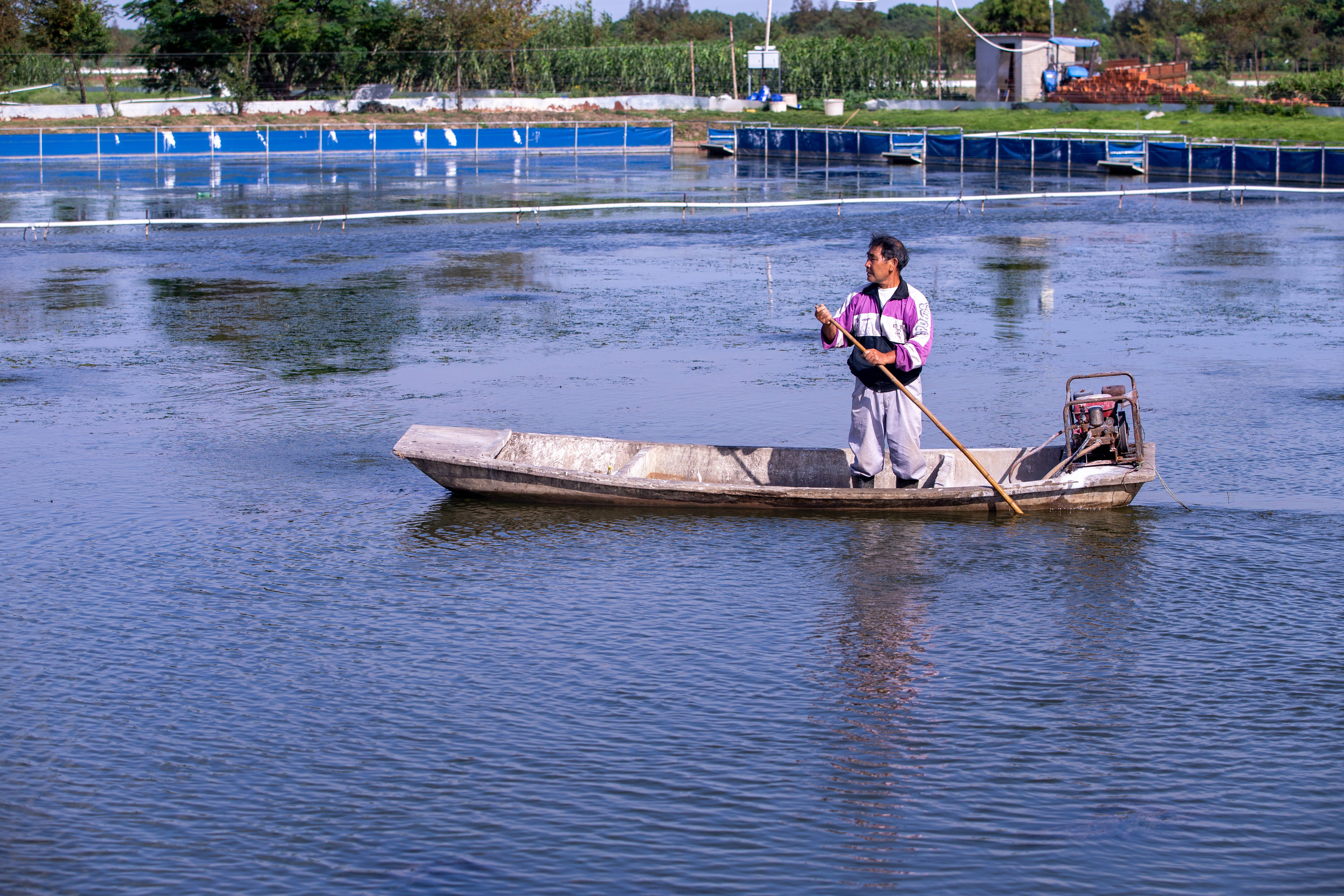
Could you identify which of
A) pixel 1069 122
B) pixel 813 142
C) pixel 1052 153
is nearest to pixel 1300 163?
pixel 1052 153

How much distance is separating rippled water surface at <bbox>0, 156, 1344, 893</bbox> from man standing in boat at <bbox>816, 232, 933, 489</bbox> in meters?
0.49

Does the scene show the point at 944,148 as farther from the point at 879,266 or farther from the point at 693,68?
the point at 879,266

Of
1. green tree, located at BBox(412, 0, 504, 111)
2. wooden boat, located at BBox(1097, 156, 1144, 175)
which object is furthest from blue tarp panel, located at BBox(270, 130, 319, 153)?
wooden boat, located at BBox(1097, 156, 1144, 175)

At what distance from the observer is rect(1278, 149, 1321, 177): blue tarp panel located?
124ft

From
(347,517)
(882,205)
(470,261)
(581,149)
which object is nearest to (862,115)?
(581,149)

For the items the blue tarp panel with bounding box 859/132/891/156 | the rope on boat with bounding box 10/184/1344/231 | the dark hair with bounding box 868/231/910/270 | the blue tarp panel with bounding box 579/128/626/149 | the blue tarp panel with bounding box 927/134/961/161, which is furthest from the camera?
the blue tarp panel with bounding box 579/128/626/149

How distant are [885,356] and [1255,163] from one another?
3380 cm

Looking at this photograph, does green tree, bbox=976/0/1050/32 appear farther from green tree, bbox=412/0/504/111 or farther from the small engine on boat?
the small engine on boat

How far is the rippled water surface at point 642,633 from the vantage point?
18.7ft

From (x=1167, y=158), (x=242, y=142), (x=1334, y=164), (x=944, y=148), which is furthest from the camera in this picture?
(x=242, y=142)

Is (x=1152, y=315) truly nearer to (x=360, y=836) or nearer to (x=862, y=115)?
(x=360, y=836)

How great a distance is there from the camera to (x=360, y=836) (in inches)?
226

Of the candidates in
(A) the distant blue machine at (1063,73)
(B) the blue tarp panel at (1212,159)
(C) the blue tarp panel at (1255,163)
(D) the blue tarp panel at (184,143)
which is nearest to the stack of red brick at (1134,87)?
(A) the distant blue machine at (1063,73)

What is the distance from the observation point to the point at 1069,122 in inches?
2226
